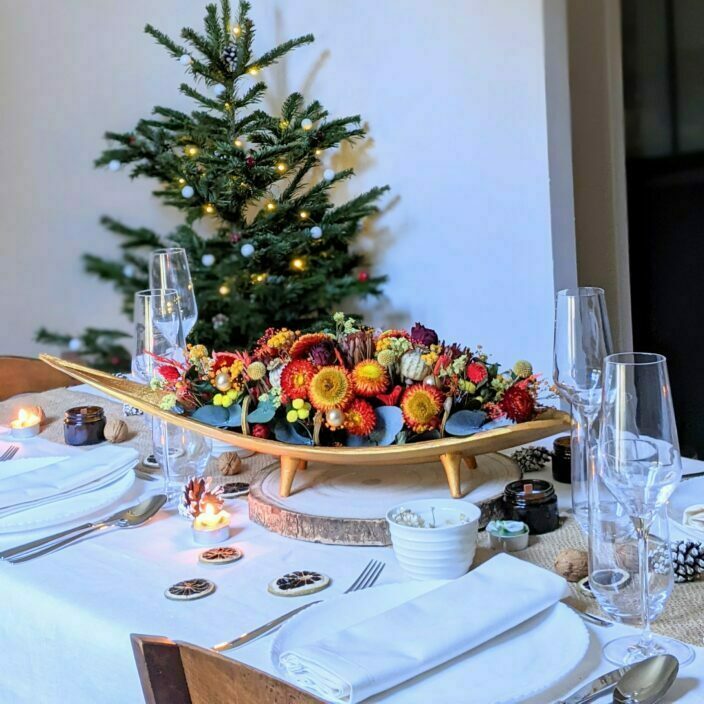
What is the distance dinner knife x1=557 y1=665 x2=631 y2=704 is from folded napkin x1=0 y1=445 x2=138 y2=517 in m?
0.77

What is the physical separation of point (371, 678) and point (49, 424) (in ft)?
3.81

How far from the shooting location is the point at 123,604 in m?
0.98

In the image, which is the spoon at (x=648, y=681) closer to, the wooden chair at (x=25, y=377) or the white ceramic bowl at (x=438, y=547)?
the white ceramic bowl at (x=438, y=547)

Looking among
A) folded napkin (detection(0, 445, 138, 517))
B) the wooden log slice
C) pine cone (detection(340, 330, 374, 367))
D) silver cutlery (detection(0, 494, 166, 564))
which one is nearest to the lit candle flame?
folded napkin (detection(0, 445, 138, 517))

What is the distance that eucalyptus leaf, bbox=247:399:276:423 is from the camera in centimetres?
120

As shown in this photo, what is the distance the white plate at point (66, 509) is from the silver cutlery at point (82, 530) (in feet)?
0.07

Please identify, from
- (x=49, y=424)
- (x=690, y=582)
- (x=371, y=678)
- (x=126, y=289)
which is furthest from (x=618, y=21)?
(x=371, y=678)

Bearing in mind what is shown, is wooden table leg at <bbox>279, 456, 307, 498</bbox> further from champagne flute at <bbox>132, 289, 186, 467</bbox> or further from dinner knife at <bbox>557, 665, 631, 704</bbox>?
dinner knife at <bbox>557, 665, 631, 704</bbox>

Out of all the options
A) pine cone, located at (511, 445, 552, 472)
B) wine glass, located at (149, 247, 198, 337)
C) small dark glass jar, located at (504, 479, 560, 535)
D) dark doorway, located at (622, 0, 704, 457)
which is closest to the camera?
small dark glass jar, located at (504, 479, 560, 535)

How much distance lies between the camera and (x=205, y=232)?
3574 mm

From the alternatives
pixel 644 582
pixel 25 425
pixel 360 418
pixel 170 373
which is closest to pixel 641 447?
pixel 644 582

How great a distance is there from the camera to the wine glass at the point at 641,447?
2.39ft

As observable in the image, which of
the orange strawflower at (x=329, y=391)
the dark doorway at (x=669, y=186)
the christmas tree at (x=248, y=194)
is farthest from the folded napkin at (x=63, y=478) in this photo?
the dark doorway at (x=669, y=186)

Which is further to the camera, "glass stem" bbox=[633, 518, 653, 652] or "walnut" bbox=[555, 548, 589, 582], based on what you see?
"walnut" bbox=[555, 548, 589, 582]
